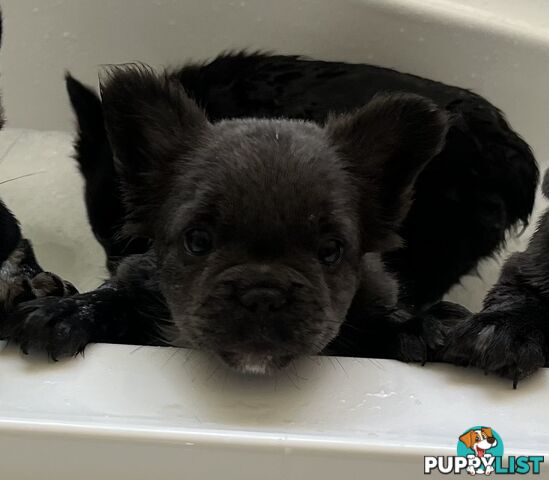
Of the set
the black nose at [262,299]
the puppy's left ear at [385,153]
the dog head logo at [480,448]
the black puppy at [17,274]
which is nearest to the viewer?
the dog head logo at [480,448]

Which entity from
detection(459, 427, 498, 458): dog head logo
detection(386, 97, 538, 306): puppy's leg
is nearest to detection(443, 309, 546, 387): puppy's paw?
detection(459, 427, 498, 458): dog head logo

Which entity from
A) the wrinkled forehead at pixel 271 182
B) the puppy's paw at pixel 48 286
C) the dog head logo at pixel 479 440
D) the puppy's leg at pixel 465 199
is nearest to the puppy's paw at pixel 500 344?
the dog head logo at pixel 479 440

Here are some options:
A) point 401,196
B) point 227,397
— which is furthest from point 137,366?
point 401,196

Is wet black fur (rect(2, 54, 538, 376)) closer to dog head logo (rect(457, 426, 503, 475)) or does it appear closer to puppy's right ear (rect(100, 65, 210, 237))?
puppy's right ear (rect(100, 65, 210, 237))

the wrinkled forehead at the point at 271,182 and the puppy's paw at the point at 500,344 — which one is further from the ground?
the wrinkled forehead at the point at 271,182

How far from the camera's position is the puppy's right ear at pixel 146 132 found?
174 centimetres

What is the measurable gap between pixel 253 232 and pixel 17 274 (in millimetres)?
919

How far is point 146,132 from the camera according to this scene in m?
1.78

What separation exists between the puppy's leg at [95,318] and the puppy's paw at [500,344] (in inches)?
25.3

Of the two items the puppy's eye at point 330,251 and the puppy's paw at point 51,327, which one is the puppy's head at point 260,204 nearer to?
the puppy's eye at point 330,251

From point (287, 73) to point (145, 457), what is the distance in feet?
5.15

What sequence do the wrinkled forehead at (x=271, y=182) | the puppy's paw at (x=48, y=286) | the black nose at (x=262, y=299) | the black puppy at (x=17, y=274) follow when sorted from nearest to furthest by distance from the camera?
the black nose at (x=262, y=299), the wrinkled forehead at (x=271, y=182), the black puppy at (x=17, y=274), the puppy's paw at (x=48, y=286)

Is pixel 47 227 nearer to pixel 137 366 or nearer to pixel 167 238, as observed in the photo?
pixel 167 238

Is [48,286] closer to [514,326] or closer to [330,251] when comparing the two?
[330,251]
